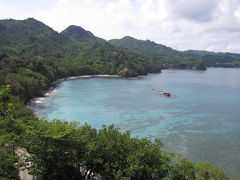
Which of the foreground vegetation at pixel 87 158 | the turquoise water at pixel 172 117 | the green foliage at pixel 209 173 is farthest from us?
the turquoise water at pixel 172 117

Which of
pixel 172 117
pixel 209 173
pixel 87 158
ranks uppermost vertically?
pixel 87 158

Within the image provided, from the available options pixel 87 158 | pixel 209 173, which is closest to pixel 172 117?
pixel 209 173

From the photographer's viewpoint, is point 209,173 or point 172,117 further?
point 172,117

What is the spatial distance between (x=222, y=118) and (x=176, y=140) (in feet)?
98.6

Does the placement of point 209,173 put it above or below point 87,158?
below

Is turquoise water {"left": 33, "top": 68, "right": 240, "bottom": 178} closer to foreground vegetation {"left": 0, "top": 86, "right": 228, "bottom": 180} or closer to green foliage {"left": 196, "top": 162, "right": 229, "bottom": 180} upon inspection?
green foliage {"left": 196, "top": 162, "right": 229, "bottom": 180}

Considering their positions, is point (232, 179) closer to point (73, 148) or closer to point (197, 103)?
point (73, 148)

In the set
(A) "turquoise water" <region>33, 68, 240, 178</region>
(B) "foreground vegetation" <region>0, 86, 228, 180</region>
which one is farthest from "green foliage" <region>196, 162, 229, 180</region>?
(A) "turquoise water" <region>33, 68, 240, 178</region>

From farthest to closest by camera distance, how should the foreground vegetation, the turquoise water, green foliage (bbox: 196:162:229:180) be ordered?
the turquoise water < green foliage (bbox: 196:162:229:180) < the foreground vegetation

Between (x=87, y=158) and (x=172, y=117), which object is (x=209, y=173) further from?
(x=172, y=117)

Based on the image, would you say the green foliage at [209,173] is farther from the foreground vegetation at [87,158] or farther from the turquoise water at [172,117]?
the turquoise water at [172,117]

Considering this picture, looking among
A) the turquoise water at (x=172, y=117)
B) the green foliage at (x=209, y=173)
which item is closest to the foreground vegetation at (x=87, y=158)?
the green foliage at (x=209, y=173)

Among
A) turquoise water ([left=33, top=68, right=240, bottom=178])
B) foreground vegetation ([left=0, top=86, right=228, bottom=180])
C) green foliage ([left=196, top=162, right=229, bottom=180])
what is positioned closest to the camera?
foreground vegetation ([left=0, top=86, right=228, bottom=180])

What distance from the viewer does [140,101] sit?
100875 millimetres
